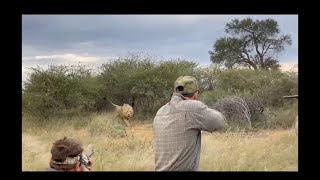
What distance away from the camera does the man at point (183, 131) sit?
8.07 feet

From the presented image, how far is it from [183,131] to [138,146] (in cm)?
464

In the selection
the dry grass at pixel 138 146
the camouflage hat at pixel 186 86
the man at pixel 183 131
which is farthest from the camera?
the dry grass at pixel 138 146

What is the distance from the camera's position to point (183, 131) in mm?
2480

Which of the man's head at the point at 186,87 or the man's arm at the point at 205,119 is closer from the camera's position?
the man's arm at the point at 205,119

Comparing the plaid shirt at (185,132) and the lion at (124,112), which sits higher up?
the plaid shirt at (185,132)

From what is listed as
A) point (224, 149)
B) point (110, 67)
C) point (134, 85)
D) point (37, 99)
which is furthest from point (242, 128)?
point (37, 99)

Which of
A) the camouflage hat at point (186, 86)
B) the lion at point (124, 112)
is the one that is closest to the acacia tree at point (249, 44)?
the lion at point (124, 112)

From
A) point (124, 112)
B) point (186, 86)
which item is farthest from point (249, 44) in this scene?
point (186, 86)

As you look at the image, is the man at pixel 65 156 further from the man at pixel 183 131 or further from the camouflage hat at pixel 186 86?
the camouflage hat at pixel 186 86

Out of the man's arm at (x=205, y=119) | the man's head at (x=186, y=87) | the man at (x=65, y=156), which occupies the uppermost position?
the man's head at (x=186, y=87)

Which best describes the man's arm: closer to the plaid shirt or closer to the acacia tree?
the plaid shirt

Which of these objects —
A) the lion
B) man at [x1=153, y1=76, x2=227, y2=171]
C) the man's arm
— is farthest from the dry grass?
the man's arm

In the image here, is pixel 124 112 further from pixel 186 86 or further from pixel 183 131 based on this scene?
pixel 183 131

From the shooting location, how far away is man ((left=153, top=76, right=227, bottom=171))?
2.46m
